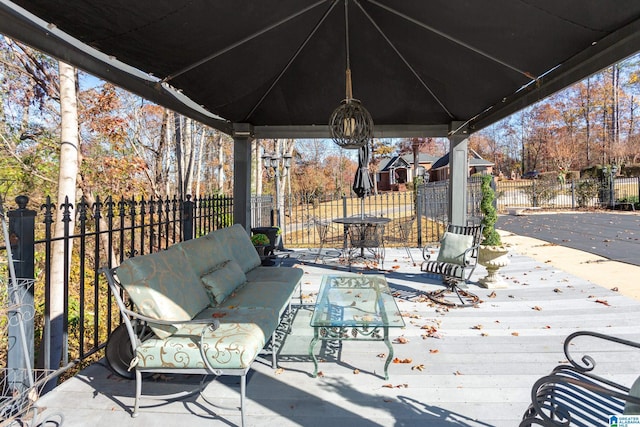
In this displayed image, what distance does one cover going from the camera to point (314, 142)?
28.4m

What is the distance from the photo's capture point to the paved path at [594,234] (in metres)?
7.61

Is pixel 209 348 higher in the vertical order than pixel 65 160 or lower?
lower

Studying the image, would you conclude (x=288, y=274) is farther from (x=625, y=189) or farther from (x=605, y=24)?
(x=625, y=189)

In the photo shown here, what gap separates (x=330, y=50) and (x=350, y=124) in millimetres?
1233

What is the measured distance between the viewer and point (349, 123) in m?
3.65

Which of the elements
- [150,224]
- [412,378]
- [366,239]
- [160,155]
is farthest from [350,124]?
[160,155]

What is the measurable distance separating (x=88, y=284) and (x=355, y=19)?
333 inches

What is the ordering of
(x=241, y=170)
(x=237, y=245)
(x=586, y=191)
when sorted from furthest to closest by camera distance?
(x=586, y=191)
(x=241, y=170)
(x=237, y=245)

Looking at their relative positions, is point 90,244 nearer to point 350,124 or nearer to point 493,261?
point 350,124

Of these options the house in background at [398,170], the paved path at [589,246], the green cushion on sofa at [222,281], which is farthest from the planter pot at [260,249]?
the house in background at [398,170]

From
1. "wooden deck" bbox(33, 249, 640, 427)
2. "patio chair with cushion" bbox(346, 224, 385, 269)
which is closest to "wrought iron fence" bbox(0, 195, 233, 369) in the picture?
"wooden deck" bbox(33, 249, 640, 427)

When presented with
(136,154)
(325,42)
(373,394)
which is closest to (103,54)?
(325,42)

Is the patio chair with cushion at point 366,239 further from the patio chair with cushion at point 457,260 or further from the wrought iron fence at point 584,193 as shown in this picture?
the wrought iron fence at point 584,193

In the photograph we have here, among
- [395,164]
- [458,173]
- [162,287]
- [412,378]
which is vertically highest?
[395,164]
